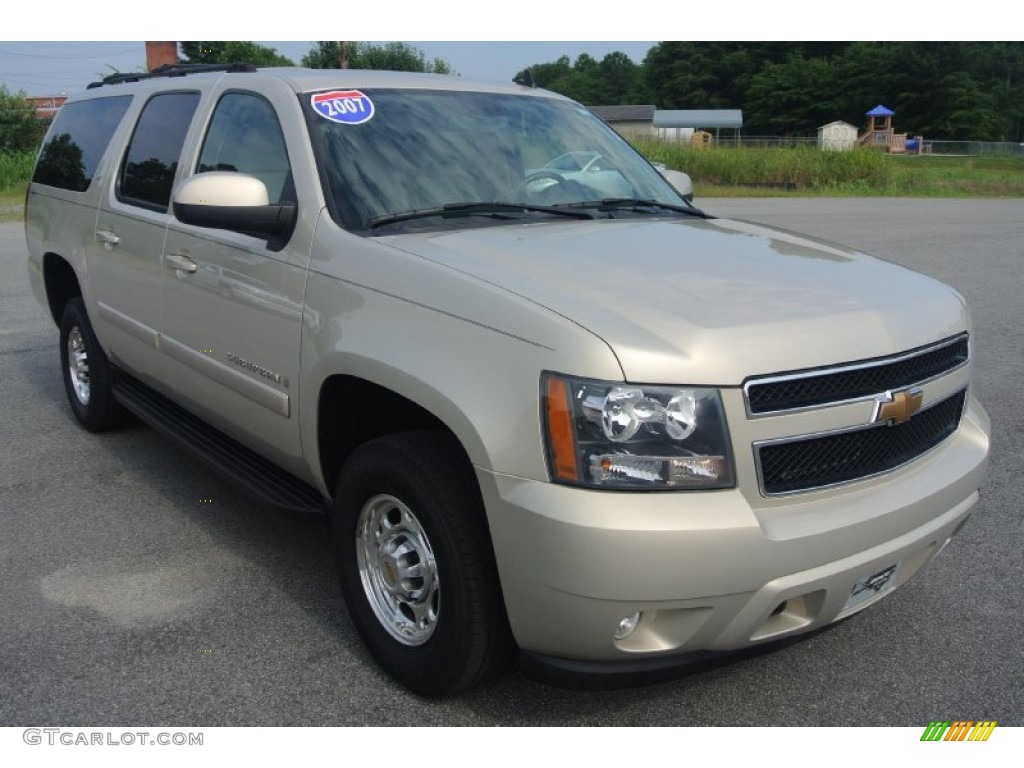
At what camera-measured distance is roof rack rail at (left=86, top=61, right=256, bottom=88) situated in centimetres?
432

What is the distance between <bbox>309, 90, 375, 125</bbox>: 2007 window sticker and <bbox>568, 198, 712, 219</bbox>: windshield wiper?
853mm

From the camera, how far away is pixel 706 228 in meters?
Result: 3.64

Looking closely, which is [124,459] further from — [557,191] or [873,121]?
[873,121]

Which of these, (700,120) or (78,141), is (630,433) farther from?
(700,120)

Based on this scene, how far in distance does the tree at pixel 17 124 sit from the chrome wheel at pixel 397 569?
116 feet

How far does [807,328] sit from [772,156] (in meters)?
31.8


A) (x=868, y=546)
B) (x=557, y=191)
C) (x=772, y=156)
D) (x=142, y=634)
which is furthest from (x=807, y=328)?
(x=772, y=156)

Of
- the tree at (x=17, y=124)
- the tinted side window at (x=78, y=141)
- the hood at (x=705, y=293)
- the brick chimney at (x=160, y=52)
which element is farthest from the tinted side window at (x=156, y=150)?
the tree at (x=17, y=124)

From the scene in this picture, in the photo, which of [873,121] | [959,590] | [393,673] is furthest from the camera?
[873,121]

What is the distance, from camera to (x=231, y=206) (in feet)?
10.6

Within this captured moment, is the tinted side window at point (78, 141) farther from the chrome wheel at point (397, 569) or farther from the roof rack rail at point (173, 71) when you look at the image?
the chrome wheel at point (397, 569)

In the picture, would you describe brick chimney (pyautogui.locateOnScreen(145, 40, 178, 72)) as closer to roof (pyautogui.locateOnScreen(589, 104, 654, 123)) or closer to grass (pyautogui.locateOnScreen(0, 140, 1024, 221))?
grass (pyautogui.locateOnScreen(0, 140, 1024, 221))

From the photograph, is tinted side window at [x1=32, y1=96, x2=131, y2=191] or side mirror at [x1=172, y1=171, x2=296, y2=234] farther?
tinted side window at [x1=32, y1=96, x2=131, y2=191]

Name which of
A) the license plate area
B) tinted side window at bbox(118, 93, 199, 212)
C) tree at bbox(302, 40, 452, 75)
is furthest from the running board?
tree at bbox(302, 40, 452, 75)
